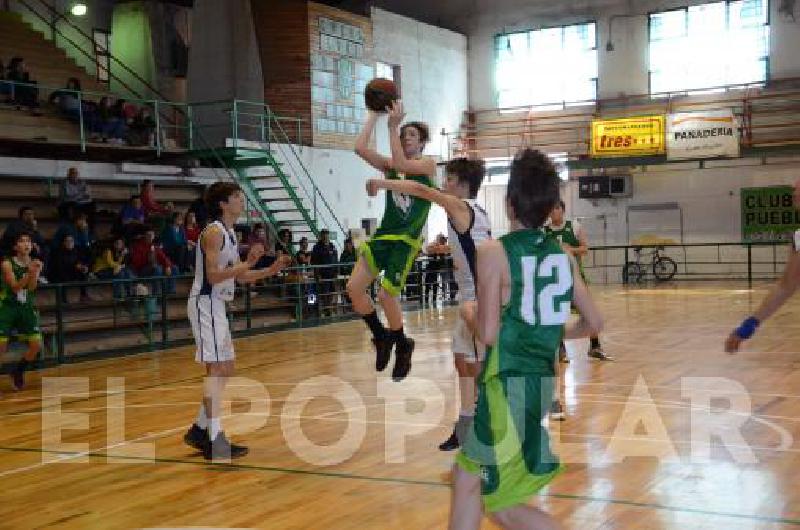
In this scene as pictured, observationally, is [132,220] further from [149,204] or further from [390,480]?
[390,480]

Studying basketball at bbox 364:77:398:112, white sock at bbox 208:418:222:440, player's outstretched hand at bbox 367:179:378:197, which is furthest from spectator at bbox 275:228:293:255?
player's outstretched hand at bbox 367:179:378:197

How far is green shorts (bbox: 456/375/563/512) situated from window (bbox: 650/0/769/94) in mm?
24231

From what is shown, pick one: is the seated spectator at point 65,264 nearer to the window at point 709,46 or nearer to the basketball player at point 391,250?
the basketball player at point 391,250

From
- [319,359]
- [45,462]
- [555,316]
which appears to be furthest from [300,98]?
[555,316]

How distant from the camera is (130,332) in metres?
14.6

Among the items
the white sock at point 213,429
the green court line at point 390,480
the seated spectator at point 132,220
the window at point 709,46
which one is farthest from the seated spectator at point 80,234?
the window at point 709,46

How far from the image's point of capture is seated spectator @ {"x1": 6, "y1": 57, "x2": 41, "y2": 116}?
17.3 m

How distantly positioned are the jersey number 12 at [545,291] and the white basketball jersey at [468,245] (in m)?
2.01

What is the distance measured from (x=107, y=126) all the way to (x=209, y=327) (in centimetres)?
1269

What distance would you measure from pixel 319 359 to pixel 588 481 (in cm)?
702

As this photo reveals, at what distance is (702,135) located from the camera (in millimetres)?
24422

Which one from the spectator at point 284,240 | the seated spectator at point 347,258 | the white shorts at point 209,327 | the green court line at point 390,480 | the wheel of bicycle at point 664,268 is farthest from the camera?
the wheel of bicycle at point 664,268

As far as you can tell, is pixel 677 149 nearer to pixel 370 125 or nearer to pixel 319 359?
pixel 319 359

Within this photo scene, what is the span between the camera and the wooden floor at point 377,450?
205 inches
